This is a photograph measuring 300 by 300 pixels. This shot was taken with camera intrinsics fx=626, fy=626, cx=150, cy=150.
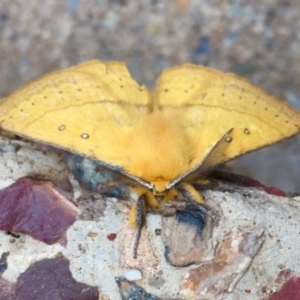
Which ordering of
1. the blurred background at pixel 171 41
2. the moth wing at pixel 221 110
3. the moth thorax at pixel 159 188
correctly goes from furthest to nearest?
the blurred background at pixel 171 41 < the moth wing at pixel 221 110 < the moth thorax at pixel 159 188

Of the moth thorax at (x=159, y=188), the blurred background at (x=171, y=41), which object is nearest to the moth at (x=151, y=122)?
the moth thorax at (x=159, y=188)

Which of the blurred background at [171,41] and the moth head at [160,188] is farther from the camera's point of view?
the blurred background at [171,41]

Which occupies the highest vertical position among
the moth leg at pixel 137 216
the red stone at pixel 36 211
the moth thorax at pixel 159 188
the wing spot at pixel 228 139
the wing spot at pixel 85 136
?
the wing spot at pixel 228 139

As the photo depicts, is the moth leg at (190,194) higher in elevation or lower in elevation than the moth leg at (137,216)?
higher

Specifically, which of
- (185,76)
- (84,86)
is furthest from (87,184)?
(185,76)

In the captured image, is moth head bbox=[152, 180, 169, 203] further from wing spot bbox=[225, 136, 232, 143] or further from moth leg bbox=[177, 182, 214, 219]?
wing spot bbox=[225, 136, 232, 143]

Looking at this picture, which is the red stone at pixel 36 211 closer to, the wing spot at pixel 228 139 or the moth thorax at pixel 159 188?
the moth thorax at pixel 159 188

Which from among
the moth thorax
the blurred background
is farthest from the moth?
the blurred background
